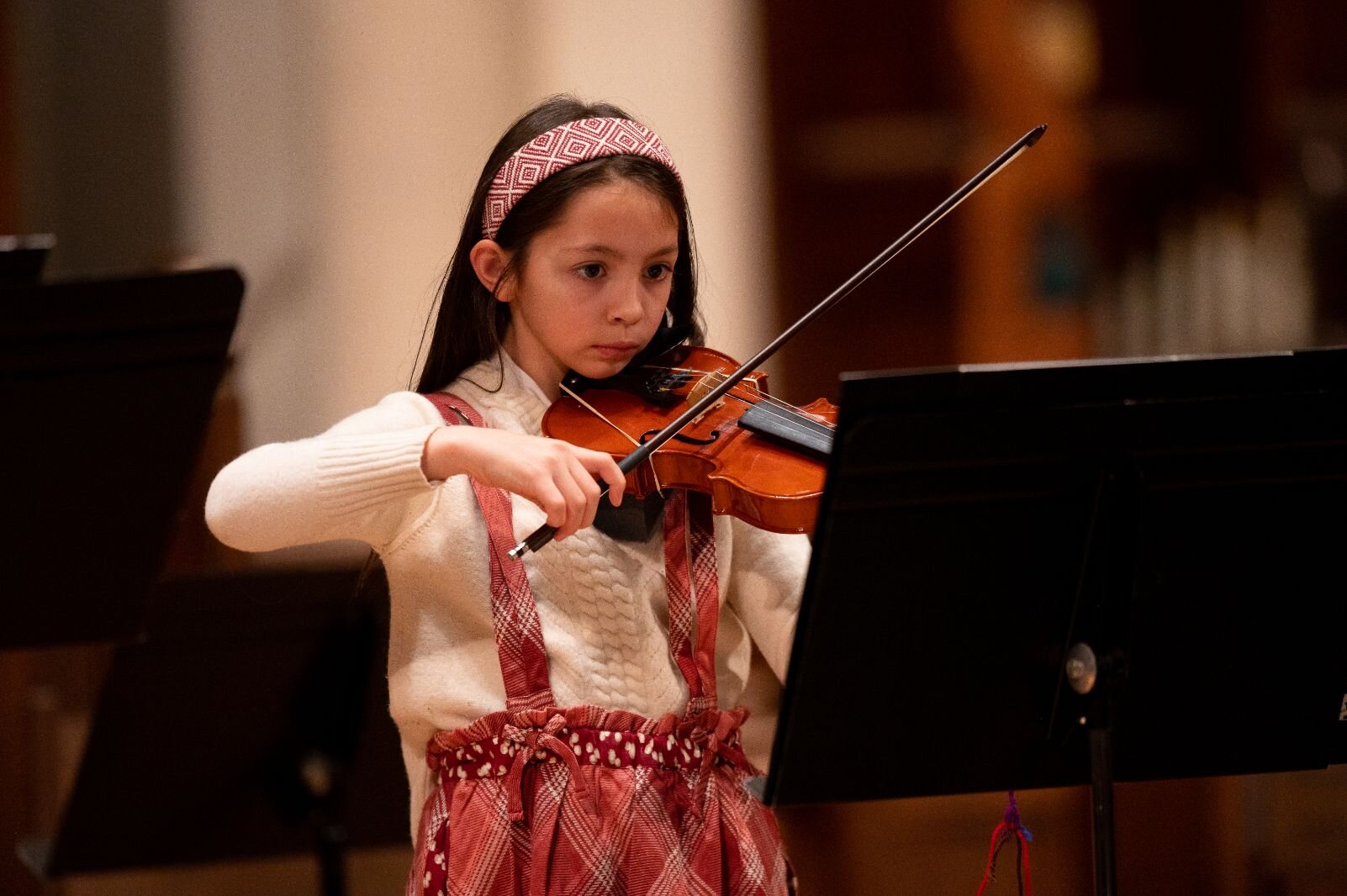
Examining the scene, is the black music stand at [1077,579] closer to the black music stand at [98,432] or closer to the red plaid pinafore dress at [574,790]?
A: the red plaid pinafore dress at [574,790]

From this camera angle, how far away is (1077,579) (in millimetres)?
1196

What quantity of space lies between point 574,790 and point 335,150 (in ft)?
6.36

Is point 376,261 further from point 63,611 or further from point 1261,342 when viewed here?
point 1261,342

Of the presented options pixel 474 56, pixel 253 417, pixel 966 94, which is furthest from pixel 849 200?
pixel 253 417

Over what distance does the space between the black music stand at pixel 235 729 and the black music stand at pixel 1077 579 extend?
1.08m

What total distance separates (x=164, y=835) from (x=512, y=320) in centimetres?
107

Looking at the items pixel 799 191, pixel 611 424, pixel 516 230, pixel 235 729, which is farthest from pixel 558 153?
pixel 799 191

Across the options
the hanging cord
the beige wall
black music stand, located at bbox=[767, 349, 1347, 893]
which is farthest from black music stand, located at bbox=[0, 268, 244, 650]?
the beige wall

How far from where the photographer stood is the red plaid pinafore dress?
1.25m

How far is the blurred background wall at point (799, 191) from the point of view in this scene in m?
2.84

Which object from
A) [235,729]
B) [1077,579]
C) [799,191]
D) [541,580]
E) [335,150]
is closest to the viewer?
[1077,579]

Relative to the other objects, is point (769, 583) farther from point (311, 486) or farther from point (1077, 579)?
point (311, 486)

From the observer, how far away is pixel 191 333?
4.92 feet

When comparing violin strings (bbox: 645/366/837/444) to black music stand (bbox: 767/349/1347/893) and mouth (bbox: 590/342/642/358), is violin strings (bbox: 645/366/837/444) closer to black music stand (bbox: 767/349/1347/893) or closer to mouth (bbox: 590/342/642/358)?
mouth (bbox: 590/342/642/358)
